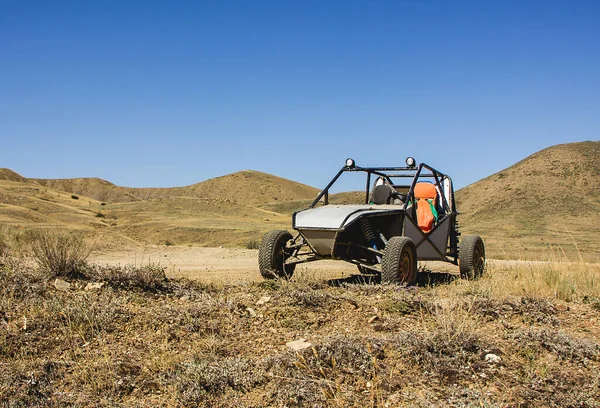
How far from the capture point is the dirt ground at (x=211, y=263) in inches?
427

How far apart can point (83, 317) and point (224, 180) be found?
90.1 m

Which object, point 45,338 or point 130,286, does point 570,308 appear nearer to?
point 130,286

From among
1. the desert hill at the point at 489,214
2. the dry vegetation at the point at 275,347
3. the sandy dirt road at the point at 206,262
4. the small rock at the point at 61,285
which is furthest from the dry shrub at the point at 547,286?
the desert hill at the point at 489,214

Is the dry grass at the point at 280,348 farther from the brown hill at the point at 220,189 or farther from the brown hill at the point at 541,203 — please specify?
the brown hill at the point at 220,189

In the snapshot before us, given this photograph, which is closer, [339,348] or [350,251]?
[339,348]

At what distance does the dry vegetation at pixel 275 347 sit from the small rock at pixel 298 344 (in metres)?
0.10

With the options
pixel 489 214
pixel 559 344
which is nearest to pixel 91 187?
pixel 489 214

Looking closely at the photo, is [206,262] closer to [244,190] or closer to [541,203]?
[541,203]

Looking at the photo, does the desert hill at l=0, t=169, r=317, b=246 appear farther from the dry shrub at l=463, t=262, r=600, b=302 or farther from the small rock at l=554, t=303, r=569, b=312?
the small rock at l=554, t=303, r=569, b=312

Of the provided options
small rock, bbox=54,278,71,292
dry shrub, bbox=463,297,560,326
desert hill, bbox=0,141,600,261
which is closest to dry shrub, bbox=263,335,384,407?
dry shrub, bbox=463,297,560,326

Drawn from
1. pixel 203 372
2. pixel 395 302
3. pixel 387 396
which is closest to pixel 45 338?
pixel 203 372

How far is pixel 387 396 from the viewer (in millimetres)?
3852

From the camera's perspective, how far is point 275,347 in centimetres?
486

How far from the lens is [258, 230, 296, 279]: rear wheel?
8.80 m
